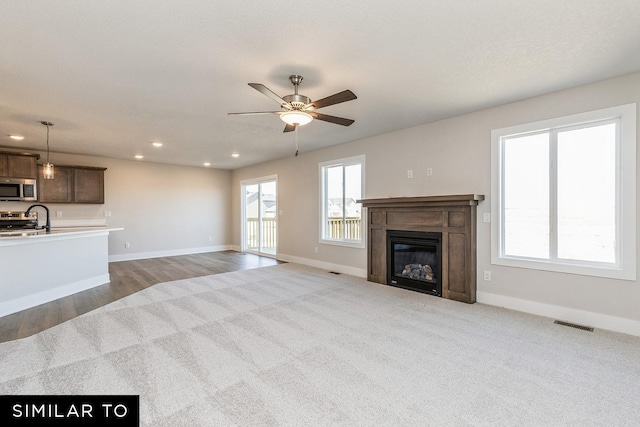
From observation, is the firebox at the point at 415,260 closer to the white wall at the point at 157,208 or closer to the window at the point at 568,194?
the window at the point at 568,194

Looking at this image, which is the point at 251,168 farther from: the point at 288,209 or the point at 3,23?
the point at 3,23

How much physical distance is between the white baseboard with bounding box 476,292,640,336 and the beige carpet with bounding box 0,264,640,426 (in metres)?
0.14

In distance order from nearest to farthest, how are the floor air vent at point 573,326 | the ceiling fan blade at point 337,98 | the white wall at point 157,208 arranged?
1. the ceiling fan blade at point 337,98
2. the floor air vent at point 573,326
3. the white wall at point 157,208

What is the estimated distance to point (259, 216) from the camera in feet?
27.8

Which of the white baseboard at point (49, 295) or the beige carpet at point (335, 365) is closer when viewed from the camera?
the beige carpet at point (335, 365)

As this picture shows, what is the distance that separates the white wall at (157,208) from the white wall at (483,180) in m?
3.68

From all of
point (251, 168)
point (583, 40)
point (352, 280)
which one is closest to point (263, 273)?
point (352, 280)

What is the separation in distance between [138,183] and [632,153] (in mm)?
9039

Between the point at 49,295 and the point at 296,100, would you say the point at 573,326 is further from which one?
the point at 49,295

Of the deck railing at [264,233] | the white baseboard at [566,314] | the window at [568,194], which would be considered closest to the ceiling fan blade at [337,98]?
the window at [568,194]

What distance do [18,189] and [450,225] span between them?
7.86 m

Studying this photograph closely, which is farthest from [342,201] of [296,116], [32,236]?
[32,236]

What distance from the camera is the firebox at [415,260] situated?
4336 millimetres

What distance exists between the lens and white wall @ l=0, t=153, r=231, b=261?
6.95 metres
